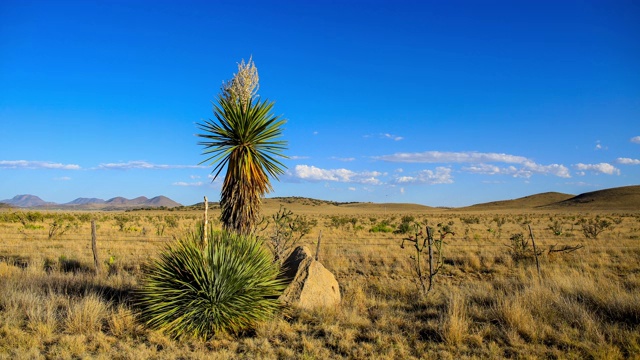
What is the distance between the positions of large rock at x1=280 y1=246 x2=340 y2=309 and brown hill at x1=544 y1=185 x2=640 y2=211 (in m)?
99.5

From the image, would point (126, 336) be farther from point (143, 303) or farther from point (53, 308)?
point (53, 308)

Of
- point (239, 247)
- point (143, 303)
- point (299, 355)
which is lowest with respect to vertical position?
point (299, 355)

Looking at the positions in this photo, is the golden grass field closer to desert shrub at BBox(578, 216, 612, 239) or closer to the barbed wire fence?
the barbed wire fence

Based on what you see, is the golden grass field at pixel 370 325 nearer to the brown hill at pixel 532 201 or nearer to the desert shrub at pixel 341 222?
the desert shrub at pixel 341 222

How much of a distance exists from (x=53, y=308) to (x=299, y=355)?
17.5 ft

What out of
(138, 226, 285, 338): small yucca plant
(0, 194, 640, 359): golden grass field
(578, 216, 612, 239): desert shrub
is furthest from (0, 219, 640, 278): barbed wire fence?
(138, 226, 285, 338): small yucca plant

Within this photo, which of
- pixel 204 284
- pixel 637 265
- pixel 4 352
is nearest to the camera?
pixel 4 352

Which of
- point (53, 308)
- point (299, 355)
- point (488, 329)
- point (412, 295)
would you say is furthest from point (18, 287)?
point (488, 329)

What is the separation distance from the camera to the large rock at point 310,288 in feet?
29.4

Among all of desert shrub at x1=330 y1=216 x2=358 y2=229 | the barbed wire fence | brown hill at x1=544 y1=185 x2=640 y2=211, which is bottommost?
the barbed wire fence

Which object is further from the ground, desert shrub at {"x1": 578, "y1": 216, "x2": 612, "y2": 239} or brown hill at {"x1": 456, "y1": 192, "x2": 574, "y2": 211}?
brown hill at {"x1": 456, "y1": 192, "x2": 574, "y2": 211}

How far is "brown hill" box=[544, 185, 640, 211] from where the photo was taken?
93188mm

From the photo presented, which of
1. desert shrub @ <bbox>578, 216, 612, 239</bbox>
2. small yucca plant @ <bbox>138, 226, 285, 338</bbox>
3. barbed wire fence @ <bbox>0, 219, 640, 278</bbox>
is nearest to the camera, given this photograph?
small yucca plant @ <bbox>138, 226, 285, 338</bbox>

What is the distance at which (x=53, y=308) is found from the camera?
8.45 m
